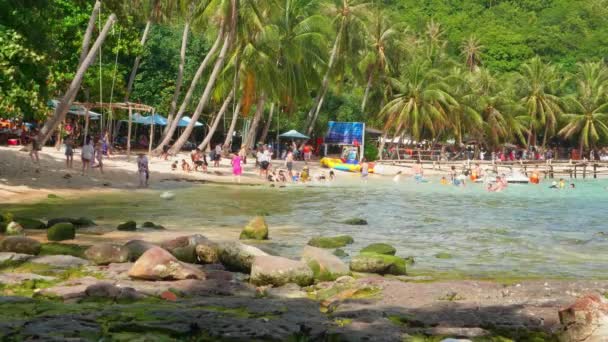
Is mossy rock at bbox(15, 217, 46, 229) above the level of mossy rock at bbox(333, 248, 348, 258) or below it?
above

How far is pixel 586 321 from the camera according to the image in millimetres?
6492

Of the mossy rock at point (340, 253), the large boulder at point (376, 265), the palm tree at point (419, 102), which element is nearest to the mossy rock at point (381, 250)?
the mossy rock at point (340, 253)

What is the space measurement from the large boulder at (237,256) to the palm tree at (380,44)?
4971cm

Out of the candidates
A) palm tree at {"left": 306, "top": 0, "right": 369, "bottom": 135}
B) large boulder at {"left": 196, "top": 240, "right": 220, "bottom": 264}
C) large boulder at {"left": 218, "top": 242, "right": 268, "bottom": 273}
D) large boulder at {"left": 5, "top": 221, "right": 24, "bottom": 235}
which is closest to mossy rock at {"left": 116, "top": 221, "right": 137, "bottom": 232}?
large boulder at {"left": 5, "top": 221, "right": 24, "bottom": 235}

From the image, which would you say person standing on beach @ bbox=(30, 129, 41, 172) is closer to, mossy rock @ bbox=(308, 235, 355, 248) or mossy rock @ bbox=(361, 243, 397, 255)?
mossy rock @ bbox=(308, 235, 355, 248)

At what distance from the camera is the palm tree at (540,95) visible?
231 feet

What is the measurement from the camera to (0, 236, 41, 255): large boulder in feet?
33.7

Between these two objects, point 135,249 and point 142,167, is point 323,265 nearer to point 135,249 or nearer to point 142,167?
point 135,249

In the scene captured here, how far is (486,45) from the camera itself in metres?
83.9

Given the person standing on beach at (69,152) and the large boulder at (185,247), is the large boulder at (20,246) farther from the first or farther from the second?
the person standing on beach at (69,152)

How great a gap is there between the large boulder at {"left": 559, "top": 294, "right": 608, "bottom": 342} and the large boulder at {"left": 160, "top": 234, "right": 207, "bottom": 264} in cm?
524

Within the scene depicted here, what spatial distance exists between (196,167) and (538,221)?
1745 cm

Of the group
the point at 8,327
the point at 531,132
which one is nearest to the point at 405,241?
the point at 8,327

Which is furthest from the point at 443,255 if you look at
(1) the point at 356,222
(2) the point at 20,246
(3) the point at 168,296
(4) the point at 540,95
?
(4) the point at 540,95
